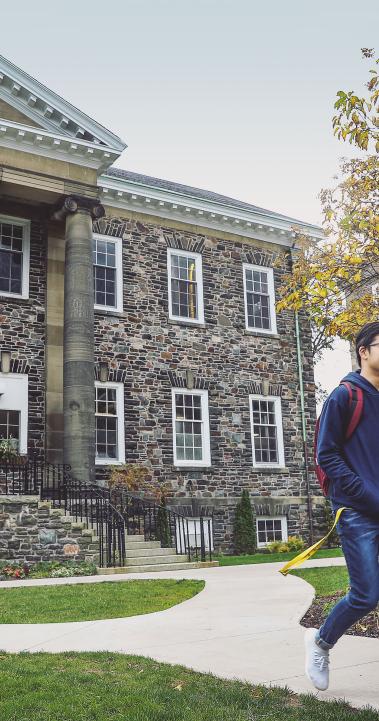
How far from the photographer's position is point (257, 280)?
24531mm

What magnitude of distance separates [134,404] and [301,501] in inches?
251

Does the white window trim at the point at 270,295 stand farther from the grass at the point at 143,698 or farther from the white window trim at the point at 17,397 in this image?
the grass at the point at 143,698

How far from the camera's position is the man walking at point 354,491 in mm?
4137

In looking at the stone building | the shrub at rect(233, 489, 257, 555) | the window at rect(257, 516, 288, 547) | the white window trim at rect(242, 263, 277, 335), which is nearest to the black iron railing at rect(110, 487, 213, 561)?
the stone building

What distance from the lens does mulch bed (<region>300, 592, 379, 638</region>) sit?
673 centimetres

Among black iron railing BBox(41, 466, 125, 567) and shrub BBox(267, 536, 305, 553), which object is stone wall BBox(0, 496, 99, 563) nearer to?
black iron railing BBox(41, 466, 125, 567)

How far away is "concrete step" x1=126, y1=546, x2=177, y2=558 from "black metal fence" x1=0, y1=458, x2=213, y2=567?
254 mm

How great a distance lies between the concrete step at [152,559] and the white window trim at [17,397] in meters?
4.69

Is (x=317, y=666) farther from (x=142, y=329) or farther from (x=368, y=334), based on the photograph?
(x=142, y=329)

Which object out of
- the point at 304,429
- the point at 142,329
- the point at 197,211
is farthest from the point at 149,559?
the point at 197,211

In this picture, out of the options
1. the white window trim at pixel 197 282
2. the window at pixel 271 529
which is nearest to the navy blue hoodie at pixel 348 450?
the white window trim at pixel 197 282

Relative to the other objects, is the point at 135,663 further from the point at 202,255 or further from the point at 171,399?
the point at 202,255

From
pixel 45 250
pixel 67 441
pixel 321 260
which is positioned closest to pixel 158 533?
pixel 67 441

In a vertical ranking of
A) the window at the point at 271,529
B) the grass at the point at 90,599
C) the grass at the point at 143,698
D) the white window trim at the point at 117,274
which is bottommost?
the grass at the point at 143,698
